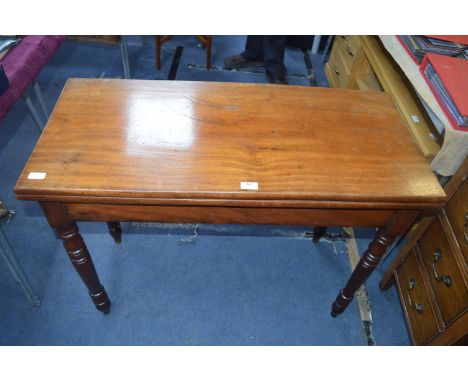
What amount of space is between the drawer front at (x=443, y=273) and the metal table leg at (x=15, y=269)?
1.69 meters

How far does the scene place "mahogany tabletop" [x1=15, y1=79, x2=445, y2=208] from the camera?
1.04 meters

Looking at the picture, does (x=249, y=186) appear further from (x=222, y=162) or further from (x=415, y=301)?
(x=415, y=301)

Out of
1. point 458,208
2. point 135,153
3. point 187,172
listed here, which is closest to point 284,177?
point 187,172

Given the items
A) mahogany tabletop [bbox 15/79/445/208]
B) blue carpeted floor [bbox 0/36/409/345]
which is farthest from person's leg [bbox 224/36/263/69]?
mahogany tabletop [bbox 15/79/445/208]

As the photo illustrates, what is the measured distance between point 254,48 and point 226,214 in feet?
8.50

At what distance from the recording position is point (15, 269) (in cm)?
153

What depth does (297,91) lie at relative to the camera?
144 cm

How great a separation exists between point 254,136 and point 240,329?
0.94m

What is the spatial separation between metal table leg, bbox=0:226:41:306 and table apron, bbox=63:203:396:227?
1.63 ft

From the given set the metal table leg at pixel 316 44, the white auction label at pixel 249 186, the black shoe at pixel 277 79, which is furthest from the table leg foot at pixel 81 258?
the metal table leg at pixel 316 44

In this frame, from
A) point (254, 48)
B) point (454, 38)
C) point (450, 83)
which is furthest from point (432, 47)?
point (254, 48)

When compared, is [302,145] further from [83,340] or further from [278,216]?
[83,340]

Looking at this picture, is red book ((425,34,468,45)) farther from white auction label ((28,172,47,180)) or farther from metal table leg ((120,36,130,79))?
metal table leg ((120,36,130,79))

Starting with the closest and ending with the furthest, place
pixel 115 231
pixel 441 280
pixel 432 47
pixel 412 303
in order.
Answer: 1. pixel 441 280
2. pixel 412 303
3. pixel 432 47
4. pixel 115 231
